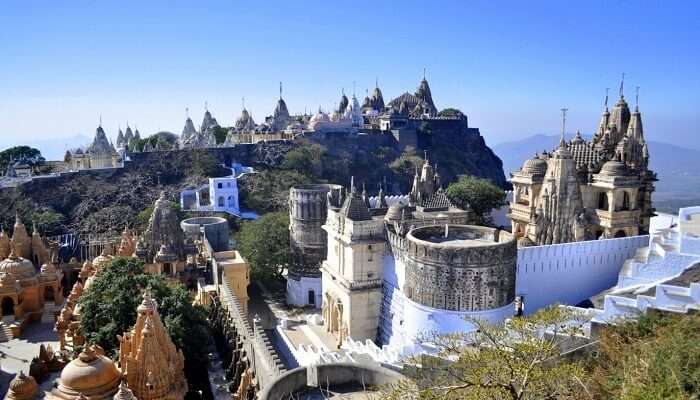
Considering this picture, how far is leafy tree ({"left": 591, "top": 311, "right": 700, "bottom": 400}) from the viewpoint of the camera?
1233 centimetres

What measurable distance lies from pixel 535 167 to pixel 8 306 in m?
29.6

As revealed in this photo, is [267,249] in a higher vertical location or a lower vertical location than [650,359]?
lower

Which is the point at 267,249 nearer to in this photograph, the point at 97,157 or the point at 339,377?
the point at 339,377

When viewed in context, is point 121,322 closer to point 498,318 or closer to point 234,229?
point 498,318

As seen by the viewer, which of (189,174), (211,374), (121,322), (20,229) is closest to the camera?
(121,322)

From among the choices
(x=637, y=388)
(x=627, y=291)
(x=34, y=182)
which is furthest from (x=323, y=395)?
(x=34, y=182)

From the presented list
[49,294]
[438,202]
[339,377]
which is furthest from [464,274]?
[49,294]

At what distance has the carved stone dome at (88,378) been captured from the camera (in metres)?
15.4

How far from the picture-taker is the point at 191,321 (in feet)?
67.6

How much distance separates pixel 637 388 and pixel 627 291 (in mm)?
10254

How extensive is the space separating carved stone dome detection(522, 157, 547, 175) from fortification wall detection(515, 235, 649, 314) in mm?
8059

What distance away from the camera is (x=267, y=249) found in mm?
35562

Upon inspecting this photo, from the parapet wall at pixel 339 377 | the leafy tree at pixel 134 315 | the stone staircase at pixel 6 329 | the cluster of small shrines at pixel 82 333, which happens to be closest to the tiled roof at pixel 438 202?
the cluster of small shrines at pixel 82 333

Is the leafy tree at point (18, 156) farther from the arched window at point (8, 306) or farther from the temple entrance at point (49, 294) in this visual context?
the arched window at point (8, 306)
